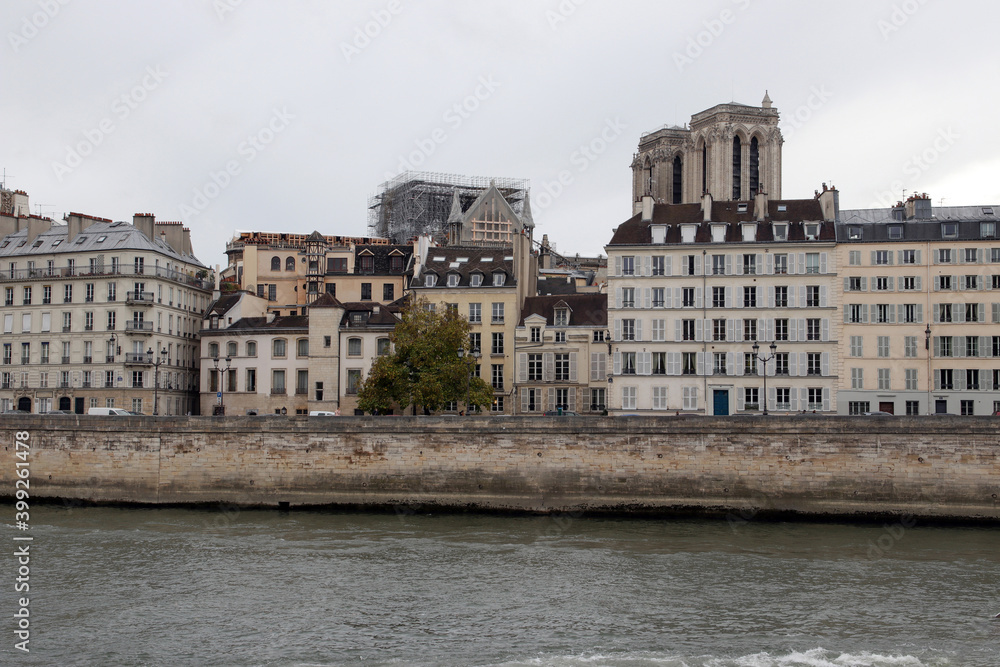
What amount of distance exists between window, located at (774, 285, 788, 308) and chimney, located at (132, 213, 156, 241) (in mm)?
35383

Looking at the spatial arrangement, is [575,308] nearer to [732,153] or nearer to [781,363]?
[781,363]

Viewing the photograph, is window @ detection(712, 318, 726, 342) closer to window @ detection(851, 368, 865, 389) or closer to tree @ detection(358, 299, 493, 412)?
window @ detection(851, 368, 865, 389)

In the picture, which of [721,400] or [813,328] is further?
[721,400]

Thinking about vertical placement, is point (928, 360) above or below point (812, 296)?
below

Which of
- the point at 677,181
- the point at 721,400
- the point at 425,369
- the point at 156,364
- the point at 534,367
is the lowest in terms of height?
the point at 721,400

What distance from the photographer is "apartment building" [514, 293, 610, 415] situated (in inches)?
2103

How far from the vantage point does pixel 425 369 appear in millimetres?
48875

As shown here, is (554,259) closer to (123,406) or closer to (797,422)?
(123,406)

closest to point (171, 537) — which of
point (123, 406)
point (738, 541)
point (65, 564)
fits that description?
point (65, 564)

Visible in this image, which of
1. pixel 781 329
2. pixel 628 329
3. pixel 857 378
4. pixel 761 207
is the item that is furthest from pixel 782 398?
pixel 761 207

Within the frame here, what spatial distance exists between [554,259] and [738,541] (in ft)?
212

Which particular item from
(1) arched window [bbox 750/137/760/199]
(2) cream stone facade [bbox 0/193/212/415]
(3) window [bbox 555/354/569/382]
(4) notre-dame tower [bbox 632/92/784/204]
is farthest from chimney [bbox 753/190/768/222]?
(1) arched window [bbox 750/137/760/199]

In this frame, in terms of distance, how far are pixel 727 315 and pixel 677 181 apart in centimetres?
7042

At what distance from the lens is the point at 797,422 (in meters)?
36.4
